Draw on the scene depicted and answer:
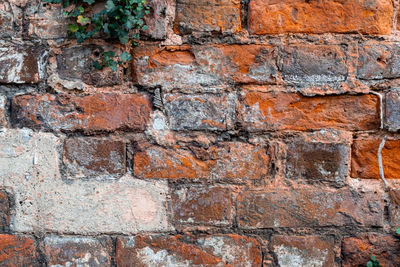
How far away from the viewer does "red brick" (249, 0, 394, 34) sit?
0.87 meters

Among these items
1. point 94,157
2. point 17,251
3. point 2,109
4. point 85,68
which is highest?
point 85,68

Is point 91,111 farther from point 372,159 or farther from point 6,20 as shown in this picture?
point 372,159

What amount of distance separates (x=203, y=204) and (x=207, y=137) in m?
0.19

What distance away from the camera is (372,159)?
35.2 inches

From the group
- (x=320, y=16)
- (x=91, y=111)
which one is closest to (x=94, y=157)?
(x=91, y=111)

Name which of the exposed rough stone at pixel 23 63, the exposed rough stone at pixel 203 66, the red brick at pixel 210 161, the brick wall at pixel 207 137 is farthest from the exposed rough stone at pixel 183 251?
the exposed rough stone at pixel 23 63

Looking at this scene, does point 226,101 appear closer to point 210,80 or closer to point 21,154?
point 210,80

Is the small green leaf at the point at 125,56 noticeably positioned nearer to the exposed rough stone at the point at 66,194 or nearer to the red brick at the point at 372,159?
the exposed rough stone at the point at 66,194

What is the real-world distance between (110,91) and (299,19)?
58cm

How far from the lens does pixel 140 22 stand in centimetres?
85

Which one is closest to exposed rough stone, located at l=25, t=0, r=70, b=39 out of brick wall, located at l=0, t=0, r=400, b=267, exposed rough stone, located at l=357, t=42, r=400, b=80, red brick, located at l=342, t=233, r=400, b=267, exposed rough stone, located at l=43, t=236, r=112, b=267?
brick wall, located at l=0, t=0, r=400, b=267

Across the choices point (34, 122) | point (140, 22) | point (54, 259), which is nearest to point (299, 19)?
point (140, 22)

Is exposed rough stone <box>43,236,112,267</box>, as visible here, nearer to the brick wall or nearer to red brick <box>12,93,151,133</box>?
the brick wall

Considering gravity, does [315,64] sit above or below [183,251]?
above
